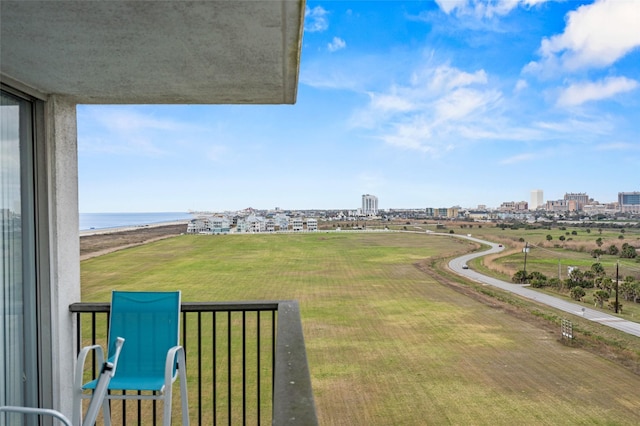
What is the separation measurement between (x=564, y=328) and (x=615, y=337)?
3327 millimetres

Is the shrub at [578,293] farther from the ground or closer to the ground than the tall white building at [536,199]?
closer to the ground

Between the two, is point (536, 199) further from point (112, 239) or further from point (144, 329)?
point (144, 329)

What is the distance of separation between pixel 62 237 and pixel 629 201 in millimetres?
68386

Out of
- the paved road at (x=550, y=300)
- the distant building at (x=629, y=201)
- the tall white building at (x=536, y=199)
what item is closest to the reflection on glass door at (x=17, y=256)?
the paved road at (x=550, y=300)

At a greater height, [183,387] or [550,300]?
[183,387]

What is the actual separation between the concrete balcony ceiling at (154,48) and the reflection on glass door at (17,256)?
0.26 meters

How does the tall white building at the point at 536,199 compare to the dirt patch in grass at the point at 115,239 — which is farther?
the tall white building at the point at 536,199

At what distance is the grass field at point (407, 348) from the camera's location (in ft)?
56.6

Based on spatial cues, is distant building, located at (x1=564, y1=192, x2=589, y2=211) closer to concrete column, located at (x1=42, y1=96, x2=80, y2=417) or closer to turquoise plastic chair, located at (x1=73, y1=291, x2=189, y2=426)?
turquoise plastic chair, located at (x1=73, y1=291, x2=189, y2=426)

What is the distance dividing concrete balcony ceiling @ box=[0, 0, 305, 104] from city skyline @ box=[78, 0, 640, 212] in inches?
2771

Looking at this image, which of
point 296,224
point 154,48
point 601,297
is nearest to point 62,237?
point 154,48

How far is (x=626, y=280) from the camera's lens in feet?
113

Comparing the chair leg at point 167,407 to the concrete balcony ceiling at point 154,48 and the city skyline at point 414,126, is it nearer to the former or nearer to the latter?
the concrete balcony ceiling at point 154,48

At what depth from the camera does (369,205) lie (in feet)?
307
